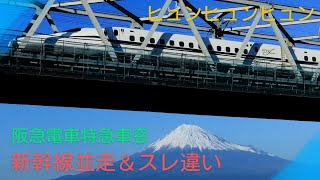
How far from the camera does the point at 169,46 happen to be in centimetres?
5156

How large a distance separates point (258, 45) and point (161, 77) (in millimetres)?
23293

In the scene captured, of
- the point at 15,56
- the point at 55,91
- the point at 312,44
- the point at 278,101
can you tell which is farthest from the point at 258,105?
the point at 312,44

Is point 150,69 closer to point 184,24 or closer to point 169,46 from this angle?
point 169,46

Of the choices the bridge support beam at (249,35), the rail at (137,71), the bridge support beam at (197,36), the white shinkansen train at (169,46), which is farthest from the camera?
the bridge support beam at (249,35)

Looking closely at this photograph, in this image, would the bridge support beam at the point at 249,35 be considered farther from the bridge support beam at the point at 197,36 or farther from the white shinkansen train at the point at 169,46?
the bridge support beam at the point at 197,36

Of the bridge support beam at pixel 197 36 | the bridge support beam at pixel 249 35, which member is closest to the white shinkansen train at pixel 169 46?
the bridge support beam at pixel 197 36

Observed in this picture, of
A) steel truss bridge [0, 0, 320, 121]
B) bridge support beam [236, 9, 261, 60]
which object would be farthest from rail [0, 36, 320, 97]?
bridge support beam [236, 9, 261, 60]

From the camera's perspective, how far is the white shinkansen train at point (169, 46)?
42938mm

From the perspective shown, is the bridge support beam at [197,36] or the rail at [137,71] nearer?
the rail at [137,71]

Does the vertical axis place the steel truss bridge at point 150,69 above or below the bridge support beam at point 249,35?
below

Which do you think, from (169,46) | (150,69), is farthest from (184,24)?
(150,69)

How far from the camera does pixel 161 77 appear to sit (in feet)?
126

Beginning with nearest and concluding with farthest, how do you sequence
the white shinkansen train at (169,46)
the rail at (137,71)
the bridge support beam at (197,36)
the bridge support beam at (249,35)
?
the rail at (137,71) → the white shinkansen train at (169,46) → the bridge support beam at (197,36) → the bridge support beam at (249,35)

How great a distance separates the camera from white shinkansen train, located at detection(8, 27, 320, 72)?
42.9 metres
